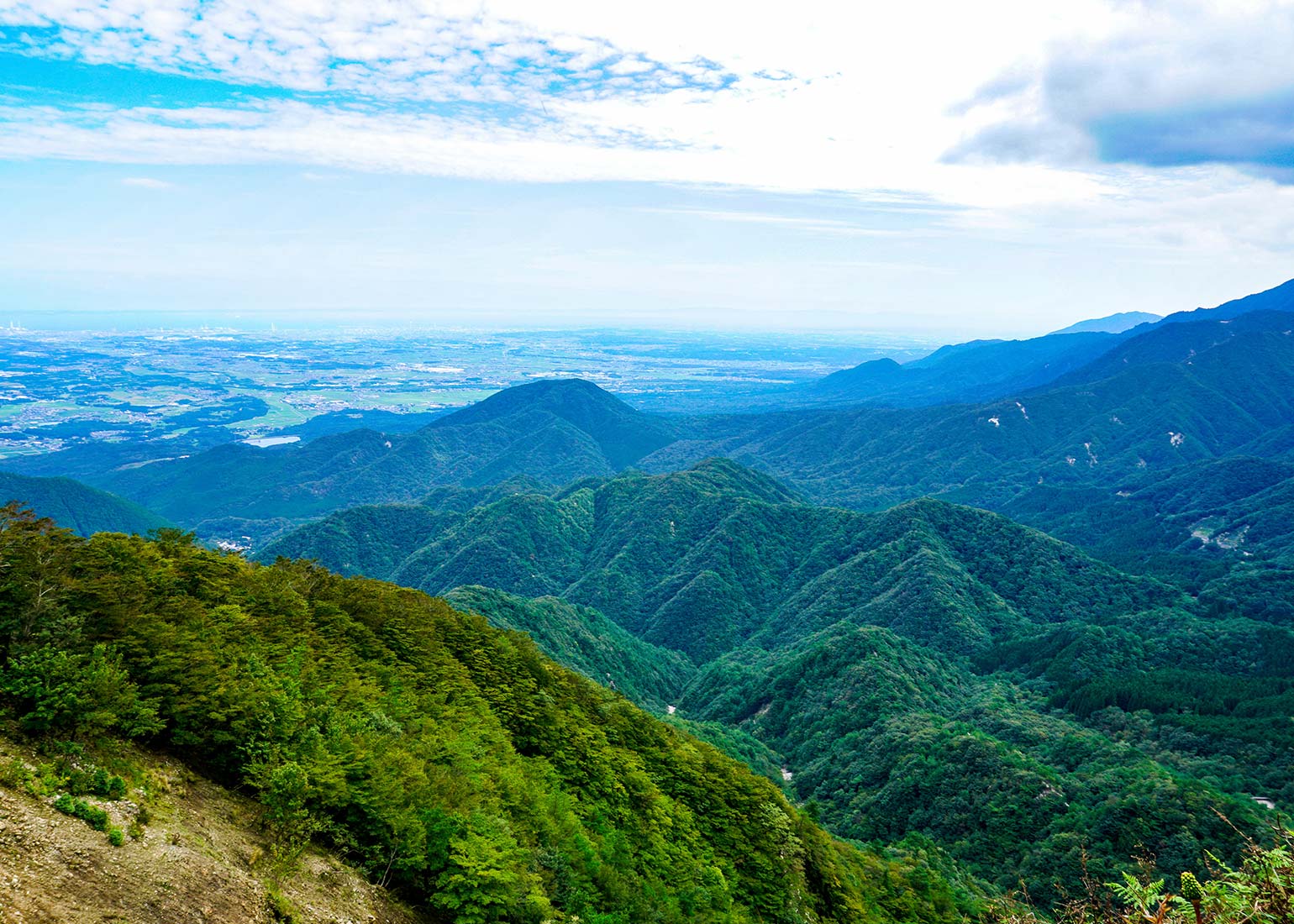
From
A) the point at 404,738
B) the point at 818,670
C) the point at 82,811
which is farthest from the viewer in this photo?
the point at 818,670

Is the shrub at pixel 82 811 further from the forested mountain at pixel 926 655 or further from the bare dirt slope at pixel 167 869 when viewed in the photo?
the forested mountain at pixel 926 655

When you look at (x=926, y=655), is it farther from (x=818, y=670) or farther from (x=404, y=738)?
(x=404, y=738)

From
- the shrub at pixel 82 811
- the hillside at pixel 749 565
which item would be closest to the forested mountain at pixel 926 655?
the hillside at pixel 749 565

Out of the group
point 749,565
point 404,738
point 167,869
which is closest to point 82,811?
point 167,869

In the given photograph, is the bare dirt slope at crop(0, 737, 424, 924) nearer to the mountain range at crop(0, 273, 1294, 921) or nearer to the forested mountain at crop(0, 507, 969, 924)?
the forested mountain at crop(0, 507, 969, 924)

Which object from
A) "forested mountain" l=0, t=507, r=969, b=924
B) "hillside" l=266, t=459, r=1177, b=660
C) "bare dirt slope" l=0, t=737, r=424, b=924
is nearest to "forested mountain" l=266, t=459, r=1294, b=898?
"hillside" l=266, t=459, r=1177, b=660

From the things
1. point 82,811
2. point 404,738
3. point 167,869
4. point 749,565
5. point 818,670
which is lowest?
point 749,565
